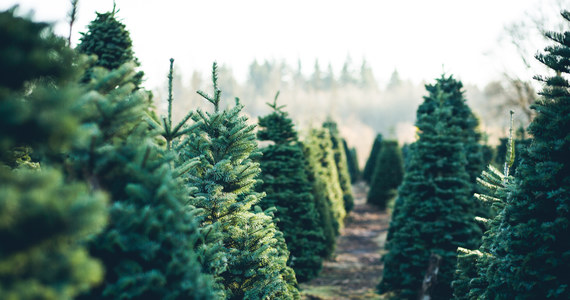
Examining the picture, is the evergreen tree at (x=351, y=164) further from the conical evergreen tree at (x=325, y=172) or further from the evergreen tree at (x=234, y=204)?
the evergreen tree at (x=234, y=204)

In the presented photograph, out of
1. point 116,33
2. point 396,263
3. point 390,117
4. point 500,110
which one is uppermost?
point 390,117

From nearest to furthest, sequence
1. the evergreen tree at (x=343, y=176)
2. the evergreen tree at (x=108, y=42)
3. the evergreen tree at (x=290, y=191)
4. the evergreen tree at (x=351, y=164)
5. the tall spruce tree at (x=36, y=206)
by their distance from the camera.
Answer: the tall spruce tree at (x=36, y=206) → the evergreen tree at (x=108, y=42) → the evergreen tree at (x=290, y=191) → the evergreen tree at (x=343, y=176) → the evergreen tree at (x=351, y=164)

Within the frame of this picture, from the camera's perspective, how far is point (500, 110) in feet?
101

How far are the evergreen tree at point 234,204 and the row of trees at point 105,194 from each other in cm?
1

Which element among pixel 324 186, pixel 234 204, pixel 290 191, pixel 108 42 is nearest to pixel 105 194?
pixel 234 204

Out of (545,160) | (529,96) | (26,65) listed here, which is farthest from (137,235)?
(529,96)

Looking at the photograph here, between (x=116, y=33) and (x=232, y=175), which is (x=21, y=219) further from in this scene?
(x=116, y=33)

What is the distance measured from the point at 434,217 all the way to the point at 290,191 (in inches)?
134

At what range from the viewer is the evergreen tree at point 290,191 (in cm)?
834

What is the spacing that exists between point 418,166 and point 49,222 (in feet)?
27.8

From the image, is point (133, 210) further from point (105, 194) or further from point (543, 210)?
point (543, 210)

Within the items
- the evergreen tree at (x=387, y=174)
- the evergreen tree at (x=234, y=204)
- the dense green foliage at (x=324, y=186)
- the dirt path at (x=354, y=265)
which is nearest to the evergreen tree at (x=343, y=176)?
the dirt path at (x=354, y=265)

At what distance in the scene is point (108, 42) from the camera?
17.7ft

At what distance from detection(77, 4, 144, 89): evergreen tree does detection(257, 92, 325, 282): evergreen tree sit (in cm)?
368
